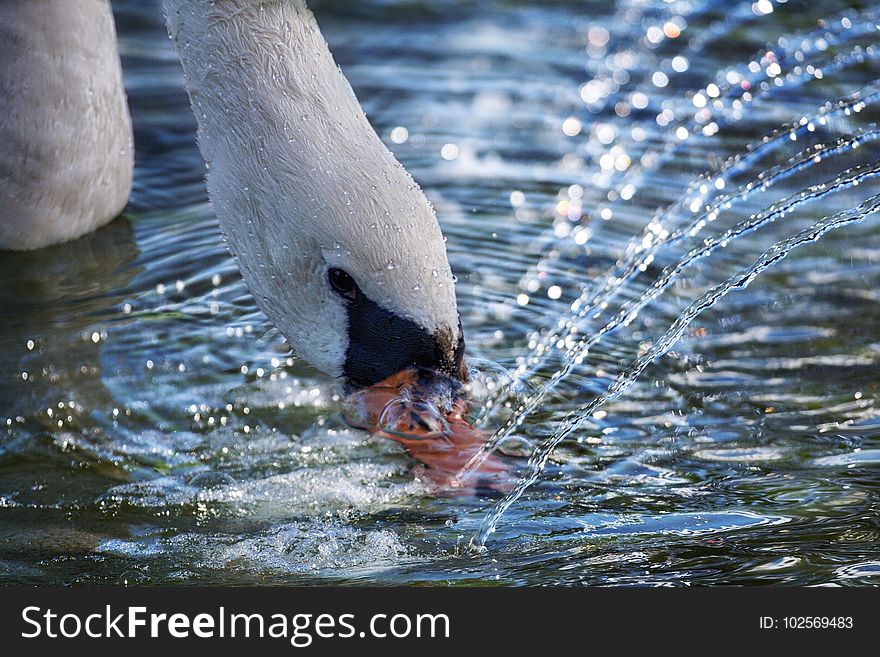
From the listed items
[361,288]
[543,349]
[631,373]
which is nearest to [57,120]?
[543,349]

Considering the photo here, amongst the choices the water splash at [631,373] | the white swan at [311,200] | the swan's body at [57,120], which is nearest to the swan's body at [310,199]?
the white swan at [311,200]

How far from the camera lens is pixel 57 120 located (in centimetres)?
673

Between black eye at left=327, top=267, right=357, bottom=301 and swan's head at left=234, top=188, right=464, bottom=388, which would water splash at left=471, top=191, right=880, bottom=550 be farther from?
black eye at left=327, top=267, right=357, bottom=301

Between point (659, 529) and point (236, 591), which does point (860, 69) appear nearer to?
point (659, 529)

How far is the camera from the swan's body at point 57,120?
662 cm

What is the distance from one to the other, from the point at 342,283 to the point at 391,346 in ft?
0.82

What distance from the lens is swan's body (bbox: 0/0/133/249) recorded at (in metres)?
6.62

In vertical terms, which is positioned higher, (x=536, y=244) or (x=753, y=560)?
(x=536, y=244)

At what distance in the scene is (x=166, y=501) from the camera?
15.2 feet

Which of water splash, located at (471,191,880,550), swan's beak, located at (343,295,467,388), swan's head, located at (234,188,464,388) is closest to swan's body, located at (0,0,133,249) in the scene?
swan's head, located at (234,188,464,388)

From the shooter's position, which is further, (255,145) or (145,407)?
(145,407)

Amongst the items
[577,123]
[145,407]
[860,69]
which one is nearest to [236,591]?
[145,407]

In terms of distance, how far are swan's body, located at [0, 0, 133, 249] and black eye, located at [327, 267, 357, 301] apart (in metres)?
2.69

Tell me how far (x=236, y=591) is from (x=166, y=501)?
80 centimetres
